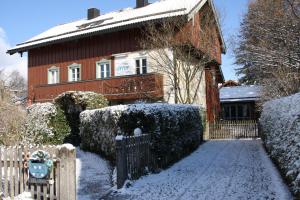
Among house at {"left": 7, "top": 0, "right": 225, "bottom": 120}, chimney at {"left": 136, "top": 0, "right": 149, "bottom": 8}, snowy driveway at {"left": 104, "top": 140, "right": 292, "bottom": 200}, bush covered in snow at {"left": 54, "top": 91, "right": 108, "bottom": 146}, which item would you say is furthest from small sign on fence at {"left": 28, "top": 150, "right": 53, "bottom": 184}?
chimney at {"left": 136, "top": 0, "right": 149, "bottom": 8}

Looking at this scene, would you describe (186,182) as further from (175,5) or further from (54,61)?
(54,61)

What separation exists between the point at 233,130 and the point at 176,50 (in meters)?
7.58

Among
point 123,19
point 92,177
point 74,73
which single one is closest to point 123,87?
point 123,19

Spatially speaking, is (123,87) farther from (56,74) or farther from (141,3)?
(141,3)

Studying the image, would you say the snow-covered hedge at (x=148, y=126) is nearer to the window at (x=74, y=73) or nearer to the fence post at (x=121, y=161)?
the fence post at (x=121, y=161)

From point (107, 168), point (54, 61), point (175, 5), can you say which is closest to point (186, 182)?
point (107, 168)

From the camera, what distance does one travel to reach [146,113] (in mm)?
12039

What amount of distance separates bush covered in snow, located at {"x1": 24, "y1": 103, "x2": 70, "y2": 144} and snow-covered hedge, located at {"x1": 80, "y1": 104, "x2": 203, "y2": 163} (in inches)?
86.7

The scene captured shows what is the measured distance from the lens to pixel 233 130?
2698 cm

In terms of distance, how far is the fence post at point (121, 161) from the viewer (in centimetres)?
976

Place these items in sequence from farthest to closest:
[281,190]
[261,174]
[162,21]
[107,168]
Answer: [162,21] < [107,168] < [261,174] < [281,190]

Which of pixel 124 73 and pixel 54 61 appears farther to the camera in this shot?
pixel 54 61

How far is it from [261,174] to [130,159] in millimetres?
3923

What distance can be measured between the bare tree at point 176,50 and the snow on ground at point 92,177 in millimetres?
9325
